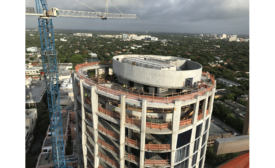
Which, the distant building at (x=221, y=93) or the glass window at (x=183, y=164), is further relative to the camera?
the distant building at (x=221, y=93)

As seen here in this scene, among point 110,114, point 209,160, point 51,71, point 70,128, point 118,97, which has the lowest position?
point 209,160

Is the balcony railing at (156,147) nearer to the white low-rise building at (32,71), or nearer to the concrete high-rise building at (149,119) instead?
the concrete high-rise building at (149,119)

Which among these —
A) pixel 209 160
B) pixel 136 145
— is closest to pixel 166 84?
pixel 136 145

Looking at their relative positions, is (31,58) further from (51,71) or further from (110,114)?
(110,114)

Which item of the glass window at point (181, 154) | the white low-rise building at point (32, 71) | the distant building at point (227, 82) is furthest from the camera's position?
the white low-rise building at point (32, 71)

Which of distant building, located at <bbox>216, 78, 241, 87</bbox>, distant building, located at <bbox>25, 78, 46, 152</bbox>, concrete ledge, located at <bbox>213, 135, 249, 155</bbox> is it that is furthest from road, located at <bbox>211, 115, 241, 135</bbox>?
distant building, located at <bbox>25, 78, 46, 152</bbox>

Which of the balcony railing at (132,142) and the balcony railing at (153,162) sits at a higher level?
the balcony railing at (132,142)

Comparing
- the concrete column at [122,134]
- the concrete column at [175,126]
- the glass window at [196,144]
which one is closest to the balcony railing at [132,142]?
the concrete column at [122,134]
